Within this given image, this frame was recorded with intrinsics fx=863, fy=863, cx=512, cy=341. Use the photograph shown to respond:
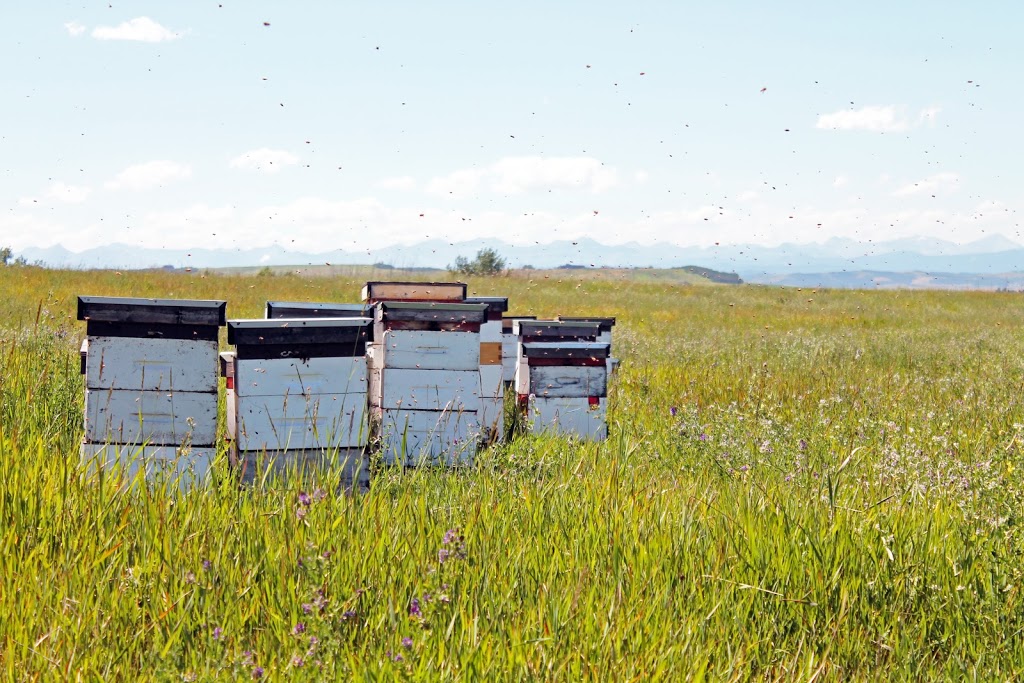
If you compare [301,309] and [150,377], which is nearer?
[150,377]

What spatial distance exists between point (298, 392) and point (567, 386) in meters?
2.72

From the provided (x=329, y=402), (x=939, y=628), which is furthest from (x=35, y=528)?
(x=939, y=628)

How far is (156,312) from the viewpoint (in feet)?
18.4

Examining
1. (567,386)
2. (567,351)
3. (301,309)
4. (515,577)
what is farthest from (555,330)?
(515,577)

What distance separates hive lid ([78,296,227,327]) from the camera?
5.56 meters

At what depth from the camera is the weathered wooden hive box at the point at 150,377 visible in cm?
559

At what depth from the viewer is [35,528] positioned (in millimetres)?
4055

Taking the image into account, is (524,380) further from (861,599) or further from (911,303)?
(911,303)

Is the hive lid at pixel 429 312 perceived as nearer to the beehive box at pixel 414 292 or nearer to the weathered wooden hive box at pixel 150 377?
the weathered wooden hive box at pixel 150 377

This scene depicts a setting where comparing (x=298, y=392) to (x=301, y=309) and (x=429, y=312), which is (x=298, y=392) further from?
(x=301, y=309)

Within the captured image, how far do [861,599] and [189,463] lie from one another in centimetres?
411

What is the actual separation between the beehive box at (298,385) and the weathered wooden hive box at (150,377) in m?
0.22

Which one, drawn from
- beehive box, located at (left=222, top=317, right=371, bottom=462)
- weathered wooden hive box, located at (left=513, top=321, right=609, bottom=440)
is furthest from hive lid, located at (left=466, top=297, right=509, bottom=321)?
beehive box, located at (left=222, top=317, right=371, bottom=462)

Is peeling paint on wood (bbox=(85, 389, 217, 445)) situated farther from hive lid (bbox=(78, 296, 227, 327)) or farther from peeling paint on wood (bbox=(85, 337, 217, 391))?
hive lid (bbox=(78, 296, 227, 327))
